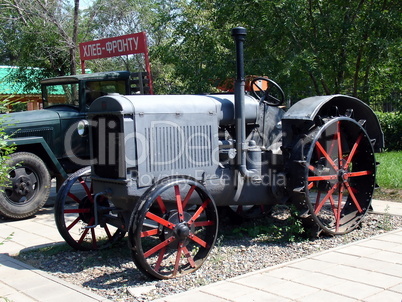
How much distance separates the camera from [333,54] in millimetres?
8625

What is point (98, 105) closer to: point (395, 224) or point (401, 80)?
point (395, 224)

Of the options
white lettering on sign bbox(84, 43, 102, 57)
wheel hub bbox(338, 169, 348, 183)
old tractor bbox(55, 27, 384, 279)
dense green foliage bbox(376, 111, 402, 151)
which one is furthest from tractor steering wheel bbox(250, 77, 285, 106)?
dense green foliage bbox(376, 111, 402, 151)

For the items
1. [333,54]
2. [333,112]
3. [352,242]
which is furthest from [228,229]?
[333,54]

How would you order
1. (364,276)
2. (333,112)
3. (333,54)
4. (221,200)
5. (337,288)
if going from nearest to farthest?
(337,288), (364,276), (221,200), (333,112), (333,54)

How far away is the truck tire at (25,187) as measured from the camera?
24.9 feet

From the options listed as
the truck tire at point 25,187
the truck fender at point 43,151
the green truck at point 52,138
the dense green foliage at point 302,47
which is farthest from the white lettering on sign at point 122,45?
the truck tire at point 25,187

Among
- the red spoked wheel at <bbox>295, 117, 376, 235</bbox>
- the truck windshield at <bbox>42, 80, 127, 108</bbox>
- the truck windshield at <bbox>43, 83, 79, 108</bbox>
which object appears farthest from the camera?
the truck windshield at <bbox>43, 83, 79, 108</bbox>

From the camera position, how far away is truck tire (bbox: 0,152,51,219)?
299 inches

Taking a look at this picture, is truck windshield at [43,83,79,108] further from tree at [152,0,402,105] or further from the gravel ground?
the gravel ground

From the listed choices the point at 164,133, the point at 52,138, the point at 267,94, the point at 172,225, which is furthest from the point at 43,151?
the point at 172,225

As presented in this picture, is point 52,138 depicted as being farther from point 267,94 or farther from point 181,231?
point 181,231

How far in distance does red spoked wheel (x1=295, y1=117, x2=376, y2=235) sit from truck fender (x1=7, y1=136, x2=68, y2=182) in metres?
4.20

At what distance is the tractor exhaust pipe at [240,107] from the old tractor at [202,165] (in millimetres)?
11

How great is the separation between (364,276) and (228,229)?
7.55 feet
